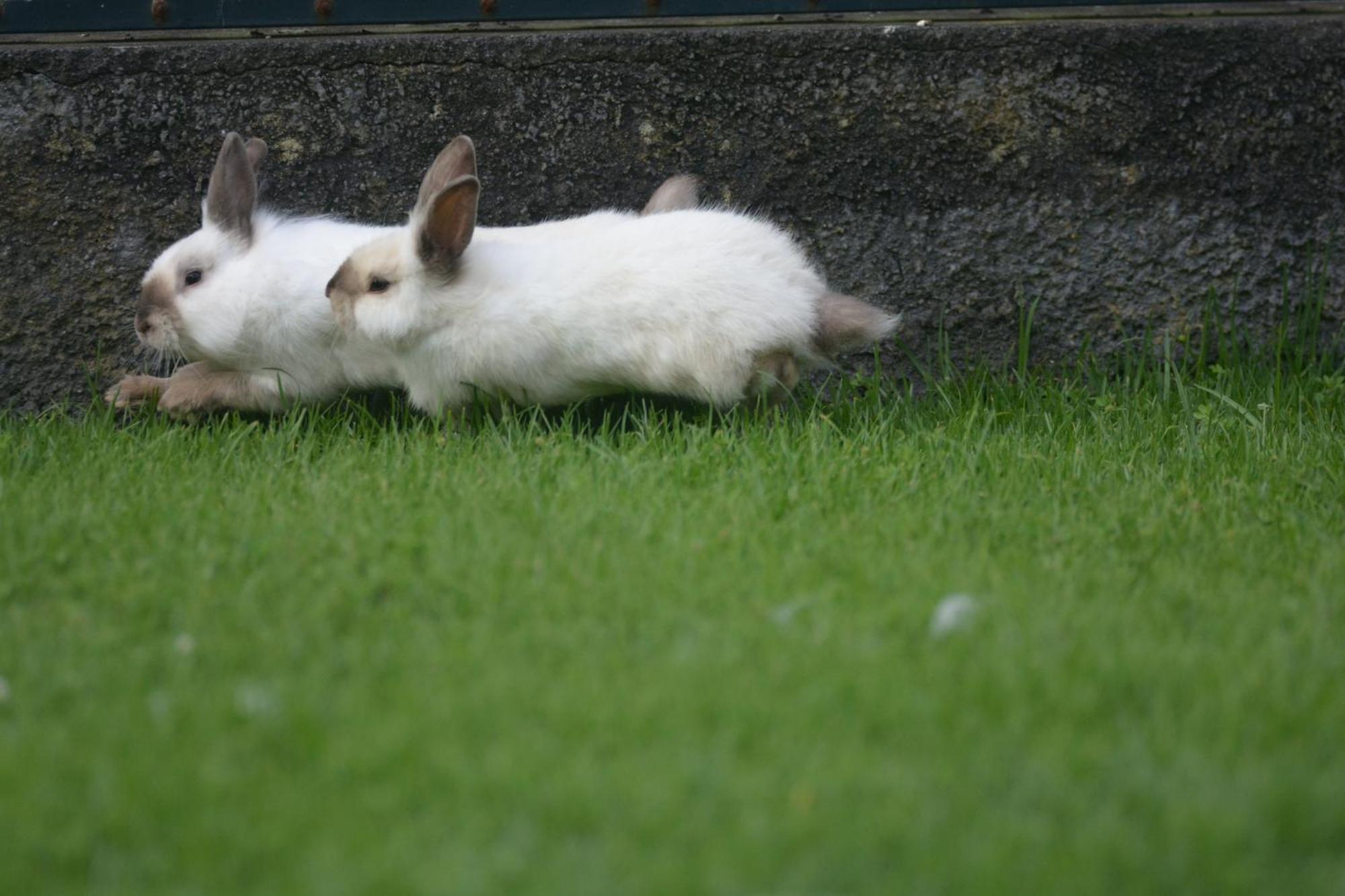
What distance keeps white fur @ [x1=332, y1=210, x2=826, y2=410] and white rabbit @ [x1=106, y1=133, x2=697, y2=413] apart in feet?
0.46

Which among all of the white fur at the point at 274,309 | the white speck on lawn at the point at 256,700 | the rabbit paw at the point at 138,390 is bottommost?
the rabbit paw at the point at 138,390

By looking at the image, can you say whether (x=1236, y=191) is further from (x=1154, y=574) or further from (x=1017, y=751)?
(x=1017, y=751)

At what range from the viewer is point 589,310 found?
140 inches

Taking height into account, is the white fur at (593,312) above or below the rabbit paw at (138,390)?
above

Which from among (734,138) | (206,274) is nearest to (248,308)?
(206,274)

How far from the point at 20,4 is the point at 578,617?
11.2 ft

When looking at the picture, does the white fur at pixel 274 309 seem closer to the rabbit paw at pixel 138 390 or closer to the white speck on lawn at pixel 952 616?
the rabbit paw at pixel 138 390

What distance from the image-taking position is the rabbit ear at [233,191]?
3.78 metres

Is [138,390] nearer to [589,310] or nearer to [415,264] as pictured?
[415,264]

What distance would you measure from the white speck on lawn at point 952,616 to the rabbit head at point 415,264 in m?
1.87

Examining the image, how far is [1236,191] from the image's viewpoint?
4305mm

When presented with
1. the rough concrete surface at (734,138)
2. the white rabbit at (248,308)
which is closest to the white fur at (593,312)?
the white rabbit at (248,308)

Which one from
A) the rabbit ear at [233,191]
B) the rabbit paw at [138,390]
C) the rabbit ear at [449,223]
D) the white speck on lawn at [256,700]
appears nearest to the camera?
the white speck on lawn at [256,700]

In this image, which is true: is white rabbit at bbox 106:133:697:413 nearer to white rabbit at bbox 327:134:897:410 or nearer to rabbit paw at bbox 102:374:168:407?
rabbit paw at bbox 102:374:168:407
